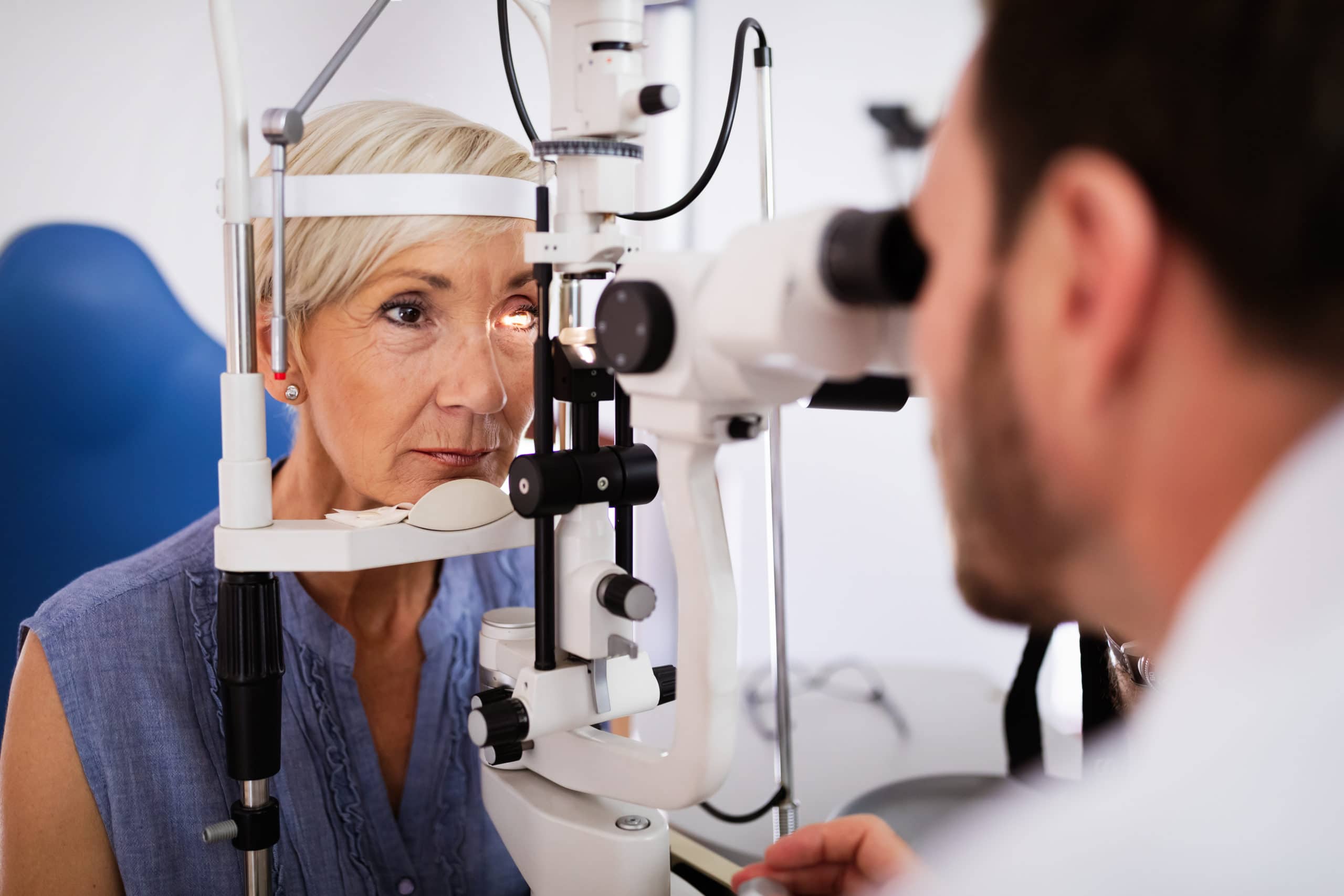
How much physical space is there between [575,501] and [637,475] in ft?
0.23

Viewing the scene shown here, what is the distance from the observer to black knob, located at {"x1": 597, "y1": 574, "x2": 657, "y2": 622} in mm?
898

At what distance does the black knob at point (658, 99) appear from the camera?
2.82 ft

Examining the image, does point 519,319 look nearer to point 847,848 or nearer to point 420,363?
point 420,363

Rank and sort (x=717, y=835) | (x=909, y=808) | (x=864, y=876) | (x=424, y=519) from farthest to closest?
(x=717, y=835)
(x=909, y=808)
(x=424, y=519)
(x=864, y=876)

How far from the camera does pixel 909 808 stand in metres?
2.21

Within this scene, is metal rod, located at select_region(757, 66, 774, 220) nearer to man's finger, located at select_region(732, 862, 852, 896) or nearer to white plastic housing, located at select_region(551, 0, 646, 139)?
white plastic housing, located at select_region(551, 0, 646, 139)

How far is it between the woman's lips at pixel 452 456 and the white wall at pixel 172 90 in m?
0.36

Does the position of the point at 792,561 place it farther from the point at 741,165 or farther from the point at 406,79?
the point at 406,79

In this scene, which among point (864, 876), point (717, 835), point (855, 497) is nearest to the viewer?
point (864, 876)

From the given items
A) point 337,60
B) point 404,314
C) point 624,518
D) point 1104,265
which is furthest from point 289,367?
point 1104,265

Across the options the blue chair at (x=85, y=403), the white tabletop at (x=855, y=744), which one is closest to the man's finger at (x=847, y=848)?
the blue chair at (x=85, y=403)

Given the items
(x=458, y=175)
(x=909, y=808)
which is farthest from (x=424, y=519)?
(x=909, y=808)

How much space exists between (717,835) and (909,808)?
537 millimetres

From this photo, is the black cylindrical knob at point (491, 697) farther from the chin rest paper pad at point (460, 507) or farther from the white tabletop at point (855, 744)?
the white tabletop at point (855, 744)
